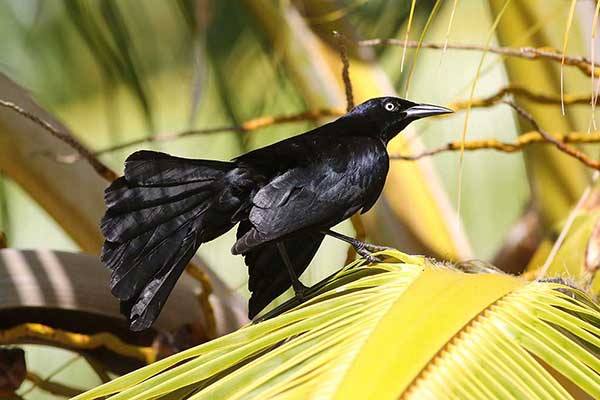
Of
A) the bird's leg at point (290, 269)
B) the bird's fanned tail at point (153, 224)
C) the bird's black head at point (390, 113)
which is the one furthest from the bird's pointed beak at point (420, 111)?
the bird's fanned tail at point (153, 224)

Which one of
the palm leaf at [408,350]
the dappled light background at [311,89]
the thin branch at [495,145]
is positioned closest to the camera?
the palm leaf at [408,350]

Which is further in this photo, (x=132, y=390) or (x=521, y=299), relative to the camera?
(x=521, y=299)

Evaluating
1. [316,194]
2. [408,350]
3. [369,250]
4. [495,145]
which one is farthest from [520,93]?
[408,350]

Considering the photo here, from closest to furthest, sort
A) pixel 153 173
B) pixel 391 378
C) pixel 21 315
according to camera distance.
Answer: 1. pixel 391 378
2. pixel 153 173
3. pixel 21 315

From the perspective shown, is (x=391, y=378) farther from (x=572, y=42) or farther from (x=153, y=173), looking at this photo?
(x=572, y=42)

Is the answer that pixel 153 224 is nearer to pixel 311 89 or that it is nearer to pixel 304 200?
pixel 304 200

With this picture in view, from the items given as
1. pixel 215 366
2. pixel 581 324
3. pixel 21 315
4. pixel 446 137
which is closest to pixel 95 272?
pixel 21 315

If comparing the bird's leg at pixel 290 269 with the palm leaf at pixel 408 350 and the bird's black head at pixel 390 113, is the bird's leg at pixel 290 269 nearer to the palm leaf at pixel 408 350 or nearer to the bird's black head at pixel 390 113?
the bird's black head at pixel 390 113
